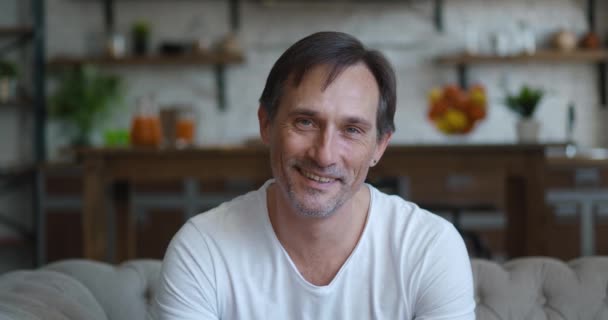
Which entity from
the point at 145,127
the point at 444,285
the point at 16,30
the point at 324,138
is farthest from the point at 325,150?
the point at 16,30

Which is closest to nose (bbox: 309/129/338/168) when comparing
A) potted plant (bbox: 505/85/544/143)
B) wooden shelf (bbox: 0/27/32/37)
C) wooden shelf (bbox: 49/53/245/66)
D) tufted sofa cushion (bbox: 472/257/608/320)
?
tufted sofa cushion (bbox: 472/257/608/320)

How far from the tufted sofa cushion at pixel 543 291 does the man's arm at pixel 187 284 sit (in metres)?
0.55

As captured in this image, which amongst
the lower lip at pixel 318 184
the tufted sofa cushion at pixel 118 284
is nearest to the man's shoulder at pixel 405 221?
the lower lip at pixel 318 184

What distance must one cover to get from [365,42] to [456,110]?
5.44 feet

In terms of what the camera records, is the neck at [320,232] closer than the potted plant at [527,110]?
Yes

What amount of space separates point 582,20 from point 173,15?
2.75 metres

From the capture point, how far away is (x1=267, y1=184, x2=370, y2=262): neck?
4.04 ft

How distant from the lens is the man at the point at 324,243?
3.79ft

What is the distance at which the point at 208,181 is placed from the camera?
435 cm

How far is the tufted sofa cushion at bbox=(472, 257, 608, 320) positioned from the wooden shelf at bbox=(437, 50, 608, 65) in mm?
3284

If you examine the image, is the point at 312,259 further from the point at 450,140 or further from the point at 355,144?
the point at 450,140

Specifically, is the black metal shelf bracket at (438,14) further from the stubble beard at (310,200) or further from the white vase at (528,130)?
the stubble beard at (310,200)

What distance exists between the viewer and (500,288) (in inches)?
55.4

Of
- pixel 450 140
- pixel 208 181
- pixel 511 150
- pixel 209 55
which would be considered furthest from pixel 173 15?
pixel 511 150
